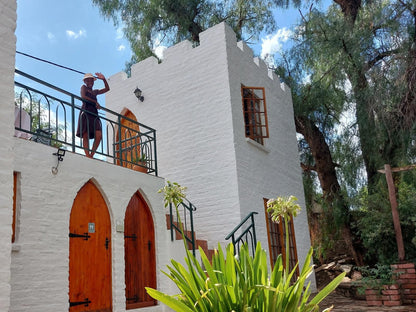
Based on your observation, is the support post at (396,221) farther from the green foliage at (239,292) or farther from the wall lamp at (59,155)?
the wall lamp at (59,155)

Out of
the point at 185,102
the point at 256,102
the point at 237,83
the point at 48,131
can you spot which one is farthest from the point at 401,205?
the point at 48,131

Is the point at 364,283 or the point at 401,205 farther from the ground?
the point at 401,205

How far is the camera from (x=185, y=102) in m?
9.04

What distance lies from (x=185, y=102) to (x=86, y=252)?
165 inches

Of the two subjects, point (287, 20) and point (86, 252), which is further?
point (287, 20)

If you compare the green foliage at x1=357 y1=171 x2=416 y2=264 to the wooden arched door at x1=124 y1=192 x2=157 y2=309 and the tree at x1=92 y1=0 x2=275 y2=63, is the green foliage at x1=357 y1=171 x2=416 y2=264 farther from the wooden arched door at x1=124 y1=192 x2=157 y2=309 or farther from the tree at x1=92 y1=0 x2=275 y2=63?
the wooden arched door at x1=124 y1=192 x2=157 y2=309

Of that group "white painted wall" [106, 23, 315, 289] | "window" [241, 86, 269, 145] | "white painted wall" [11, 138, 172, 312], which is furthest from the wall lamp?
"window" [241, 86, 269, 145]

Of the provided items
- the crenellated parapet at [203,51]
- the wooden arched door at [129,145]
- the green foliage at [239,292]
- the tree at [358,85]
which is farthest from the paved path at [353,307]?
the crenellated parapet at [203,51]

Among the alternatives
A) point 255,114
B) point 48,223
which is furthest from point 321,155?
point 48,223

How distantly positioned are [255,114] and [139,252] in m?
4.21

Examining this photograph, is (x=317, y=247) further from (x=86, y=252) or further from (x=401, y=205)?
(x=86, y=252)

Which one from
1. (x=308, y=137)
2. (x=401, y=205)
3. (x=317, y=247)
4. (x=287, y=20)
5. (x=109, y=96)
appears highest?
(x=287, y=20)


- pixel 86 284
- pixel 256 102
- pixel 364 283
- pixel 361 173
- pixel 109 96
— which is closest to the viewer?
pixel 86 284

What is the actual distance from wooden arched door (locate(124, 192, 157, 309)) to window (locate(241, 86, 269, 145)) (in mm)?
3053
